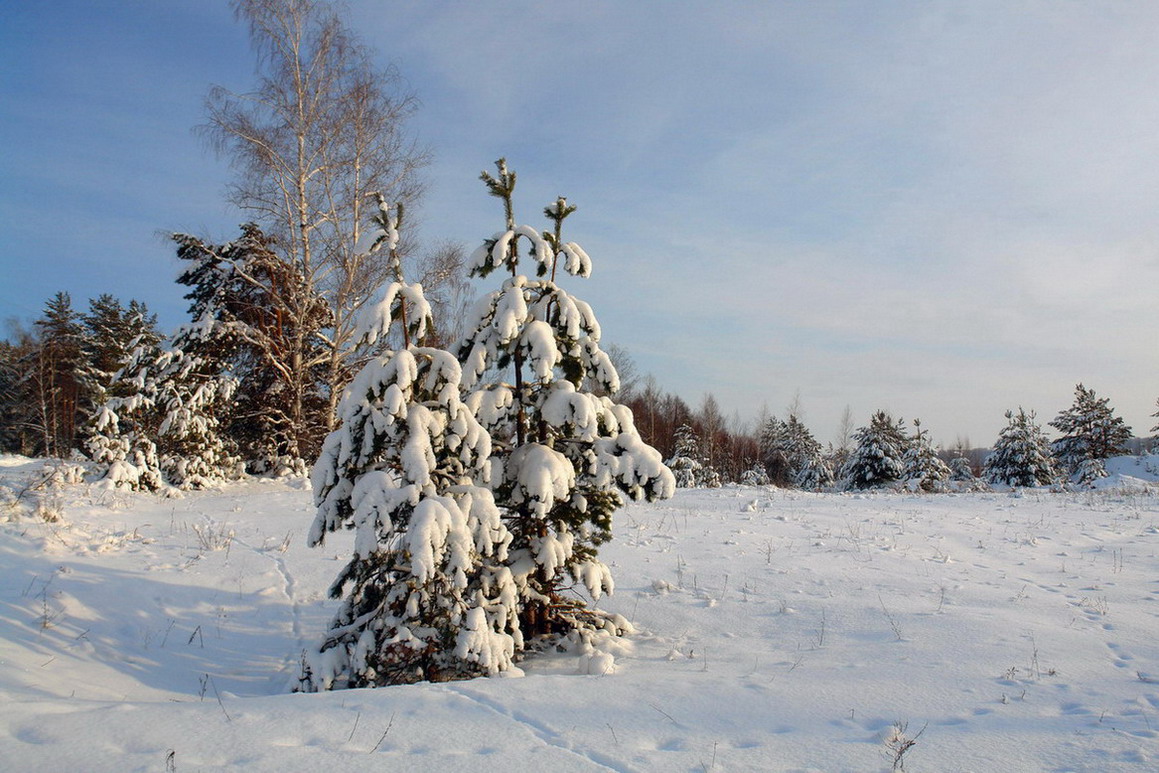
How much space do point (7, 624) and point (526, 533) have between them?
4.16m

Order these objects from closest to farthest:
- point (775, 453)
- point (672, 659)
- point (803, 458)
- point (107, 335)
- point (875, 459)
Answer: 1. point (672, 659)
2. point (107, 335)
3. point (875, 459)
4. point (803, 458)
5. point (775, 453)

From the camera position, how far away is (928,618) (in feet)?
16.4

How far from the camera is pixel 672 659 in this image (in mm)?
4543

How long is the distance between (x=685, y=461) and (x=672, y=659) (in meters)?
27.7

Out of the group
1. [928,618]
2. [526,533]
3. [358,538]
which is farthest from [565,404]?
[928,618]

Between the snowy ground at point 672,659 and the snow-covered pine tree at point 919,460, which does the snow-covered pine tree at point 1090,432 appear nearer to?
the snow-covered pine tree at point 919,460

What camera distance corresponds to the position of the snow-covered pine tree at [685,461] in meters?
31.4

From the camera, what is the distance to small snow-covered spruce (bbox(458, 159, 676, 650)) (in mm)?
4566

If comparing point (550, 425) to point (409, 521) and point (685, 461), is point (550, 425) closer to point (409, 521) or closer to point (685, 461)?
point (409, 521)

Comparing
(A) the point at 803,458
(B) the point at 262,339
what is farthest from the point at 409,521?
(A) the point at 803,458

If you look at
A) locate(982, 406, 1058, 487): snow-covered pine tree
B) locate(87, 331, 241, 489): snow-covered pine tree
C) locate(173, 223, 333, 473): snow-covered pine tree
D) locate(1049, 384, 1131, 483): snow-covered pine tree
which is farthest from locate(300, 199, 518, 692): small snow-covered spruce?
locate(1049, 384, 1131, 483): snow-covered pine tree

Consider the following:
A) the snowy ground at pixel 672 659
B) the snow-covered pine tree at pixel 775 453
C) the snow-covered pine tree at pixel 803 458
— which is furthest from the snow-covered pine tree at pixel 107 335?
the snow-covered pine tree at pixel 775 453

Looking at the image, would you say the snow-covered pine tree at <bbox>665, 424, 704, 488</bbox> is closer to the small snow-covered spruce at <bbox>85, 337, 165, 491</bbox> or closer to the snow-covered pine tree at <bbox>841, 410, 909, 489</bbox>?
the snow-covered pine tree at <bbox>841, 410, 909, 489</bbox>

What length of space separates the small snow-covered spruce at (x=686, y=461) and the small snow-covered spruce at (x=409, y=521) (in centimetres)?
2640
